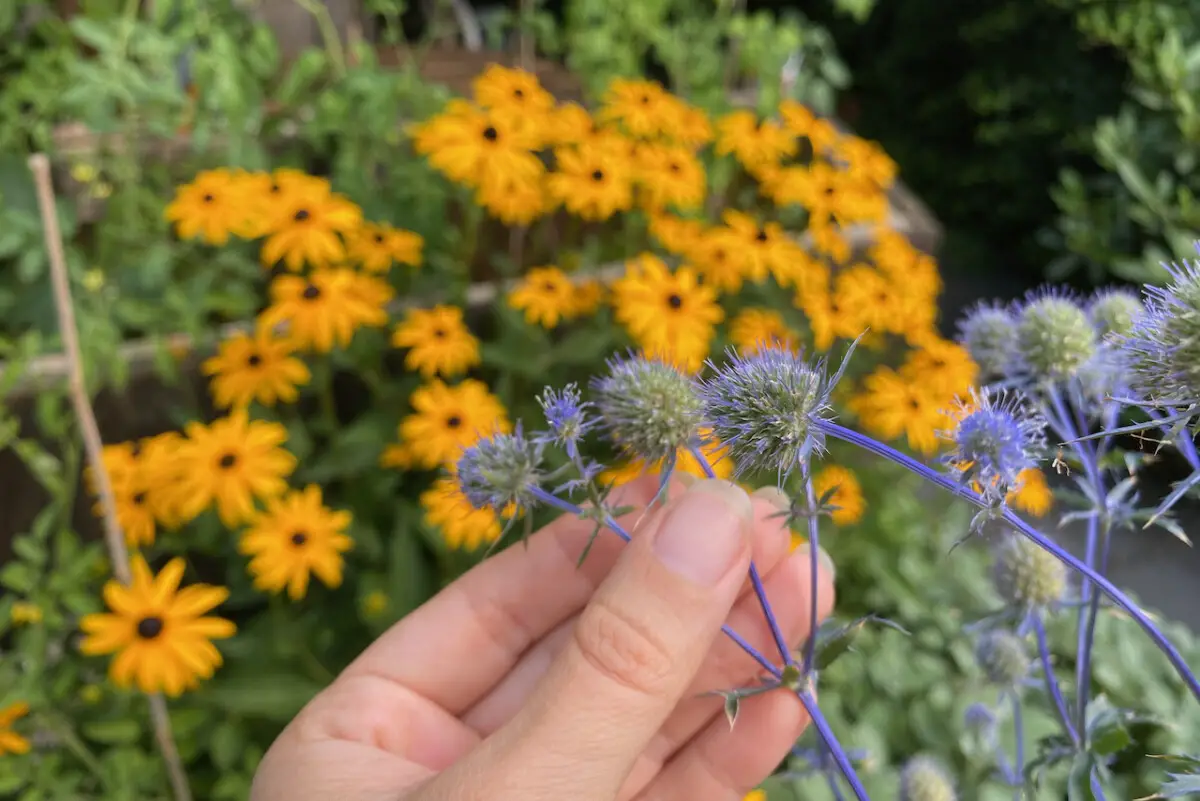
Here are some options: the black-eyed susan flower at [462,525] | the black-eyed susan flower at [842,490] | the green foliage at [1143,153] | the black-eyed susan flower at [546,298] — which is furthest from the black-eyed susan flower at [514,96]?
the green foliage at [1143,153]

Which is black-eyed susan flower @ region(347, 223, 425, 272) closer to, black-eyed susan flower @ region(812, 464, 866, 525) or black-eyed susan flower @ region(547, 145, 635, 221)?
black-eyed susan flower @ region(547, 145, 635, 221)

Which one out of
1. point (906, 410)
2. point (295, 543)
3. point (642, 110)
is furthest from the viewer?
point (642, 110)

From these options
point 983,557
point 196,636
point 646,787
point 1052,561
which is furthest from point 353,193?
point 983,557

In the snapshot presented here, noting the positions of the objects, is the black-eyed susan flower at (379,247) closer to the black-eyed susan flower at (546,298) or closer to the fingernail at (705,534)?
the black-eyed susan flower at (546,298)

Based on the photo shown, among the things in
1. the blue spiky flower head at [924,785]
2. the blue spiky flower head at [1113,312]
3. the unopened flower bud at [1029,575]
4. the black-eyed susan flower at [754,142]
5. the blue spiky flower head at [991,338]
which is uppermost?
the black-eyed susan flower at [754,142]

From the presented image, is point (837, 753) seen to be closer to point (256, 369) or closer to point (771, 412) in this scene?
point (771, 412)

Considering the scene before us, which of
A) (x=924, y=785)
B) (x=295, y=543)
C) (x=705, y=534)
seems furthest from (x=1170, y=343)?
(x=295, y=543)
